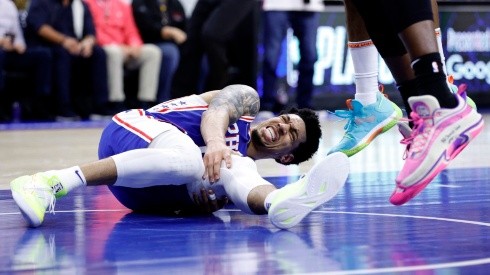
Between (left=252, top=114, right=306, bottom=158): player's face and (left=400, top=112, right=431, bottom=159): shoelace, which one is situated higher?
(left=400, top=112, right=431, bottom=159): shoelace

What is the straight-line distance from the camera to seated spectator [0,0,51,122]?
9070 mm

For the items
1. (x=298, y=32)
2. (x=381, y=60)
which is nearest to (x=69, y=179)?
(x=298, y=32)

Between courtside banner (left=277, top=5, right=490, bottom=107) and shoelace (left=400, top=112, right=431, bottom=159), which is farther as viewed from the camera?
courtside banner (left=277, top=5, right=490, bottom=107)

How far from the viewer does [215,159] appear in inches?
132

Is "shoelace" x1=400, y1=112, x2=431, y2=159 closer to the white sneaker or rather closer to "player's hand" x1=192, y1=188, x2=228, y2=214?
"player's hand" x1=192, y1=188, x2=228, y2=214

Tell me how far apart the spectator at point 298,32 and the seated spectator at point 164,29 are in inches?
39.0

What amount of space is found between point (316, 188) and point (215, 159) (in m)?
0.47

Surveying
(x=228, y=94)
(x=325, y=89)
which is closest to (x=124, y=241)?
(x=228, y=94)

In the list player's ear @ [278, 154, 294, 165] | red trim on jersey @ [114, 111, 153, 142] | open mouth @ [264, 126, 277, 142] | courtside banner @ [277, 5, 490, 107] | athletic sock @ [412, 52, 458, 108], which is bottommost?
courtside banner @ [277, 5, 490, 107]

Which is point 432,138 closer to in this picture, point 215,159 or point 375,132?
point 215,159

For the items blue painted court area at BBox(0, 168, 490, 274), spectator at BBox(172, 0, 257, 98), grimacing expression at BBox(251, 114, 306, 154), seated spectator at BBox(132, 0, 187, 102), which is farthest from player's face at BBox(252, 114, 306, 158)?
seated spectator at BBox(132, 0, 187, 102)

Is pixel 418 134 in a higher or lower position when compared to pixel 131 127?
higher

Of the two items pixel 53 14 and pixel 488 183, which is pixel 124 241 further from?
pixel 53 14

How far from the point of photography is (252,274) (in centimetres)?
242
